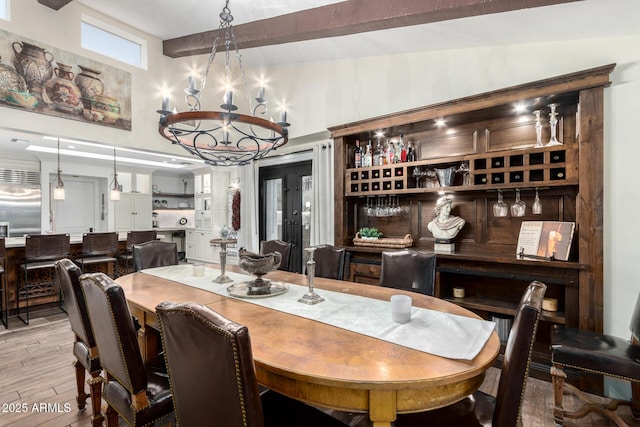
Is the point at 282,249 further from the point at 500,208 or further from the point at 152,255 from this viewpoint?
the point at 500,208

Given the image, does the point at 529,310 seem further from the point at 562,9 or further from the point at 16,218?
the point at 16,218

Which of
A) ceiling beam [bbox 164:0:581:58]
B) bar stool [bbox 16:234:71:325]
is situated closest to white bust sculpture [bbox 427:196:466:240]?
ceiling beam [bbox 164:0:581:58]

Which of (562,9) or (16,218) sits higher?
(562,9)

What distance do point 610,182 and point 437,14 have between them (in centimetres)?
181

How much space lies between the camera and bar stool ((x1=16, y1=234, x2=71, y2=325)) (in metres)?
3.85

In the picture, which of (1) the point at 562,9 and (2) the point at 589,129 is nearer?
(1) the point at 562,9

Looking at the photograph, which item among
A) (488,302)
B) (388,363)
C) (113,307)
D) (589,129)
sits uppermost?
Result: (589,129)

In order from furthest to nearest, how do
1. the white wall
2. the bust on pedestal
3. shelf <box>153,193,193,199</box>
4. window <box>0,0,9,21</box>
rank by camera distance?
shelf <box>153,193,193,199</box> < window <box>0,0,9,21</box> < the bust on pedestal < the white wall

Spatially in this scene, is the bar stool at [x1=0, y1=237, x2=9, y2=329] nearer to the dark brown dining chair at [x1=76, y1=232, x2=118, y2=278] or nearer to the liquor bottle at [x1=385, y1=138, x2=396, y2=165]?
the dark brown dining chair at [x1=76, y1=232, x2=118, y2=278]

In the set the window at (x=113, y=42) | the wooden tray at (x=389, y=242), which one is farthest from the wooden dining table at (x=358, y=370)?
the window at (x=113, y=42)

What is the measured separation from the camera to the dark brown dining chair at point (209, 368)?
89 centimetres

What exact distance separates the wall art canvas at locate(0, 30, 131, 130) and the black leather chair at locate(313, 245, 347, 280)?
3.52 m

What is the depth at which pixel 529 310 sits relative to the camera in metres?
1.10

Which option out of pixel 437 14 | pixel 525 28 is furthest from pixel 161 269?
pixel 525 28
